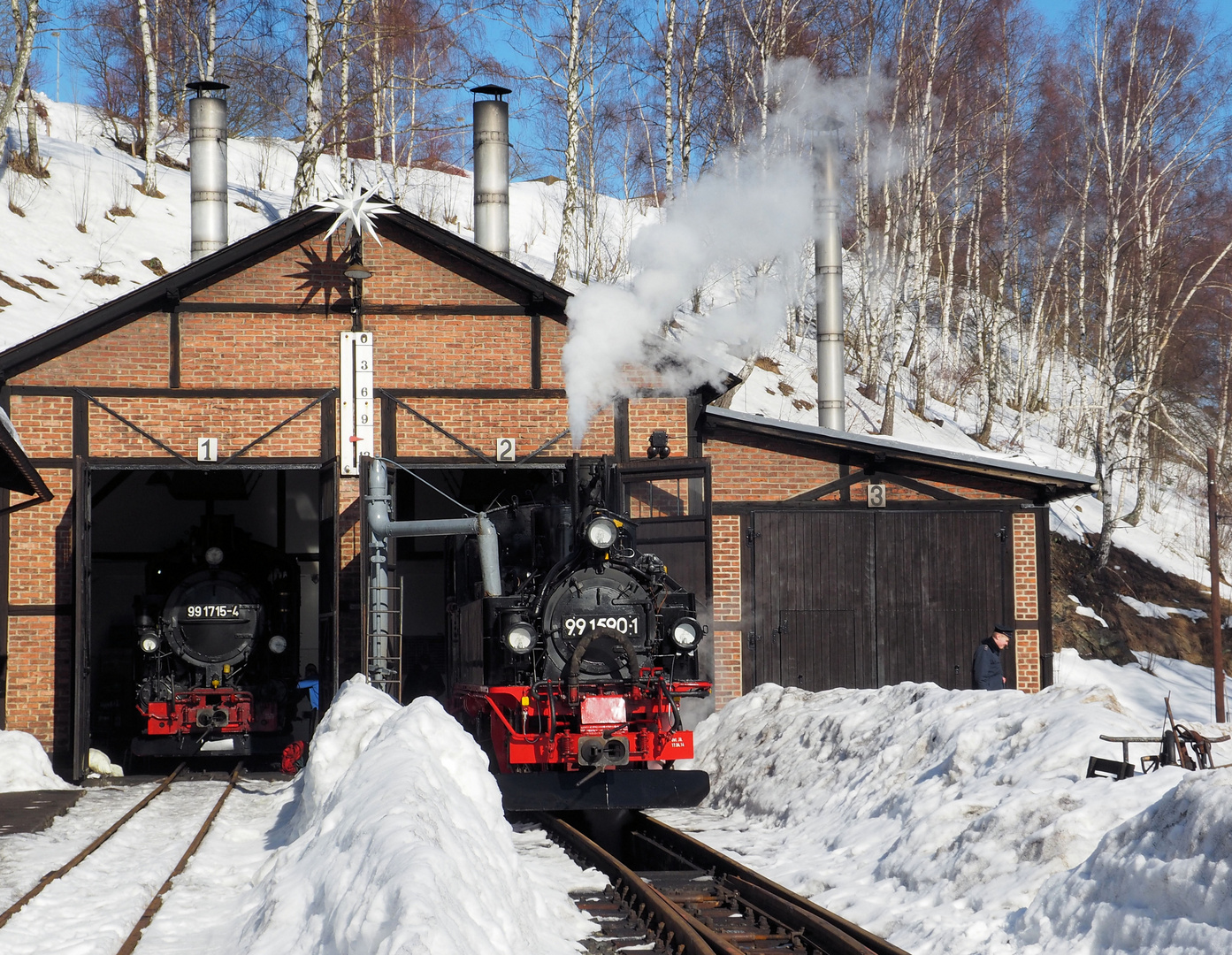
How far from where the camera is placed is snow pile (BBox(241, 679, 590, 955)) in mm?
4551

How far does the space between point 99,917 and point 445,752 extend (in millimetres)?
2049

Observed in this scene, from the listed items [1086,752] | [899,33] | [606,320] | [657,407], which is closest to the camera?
[1086,752]

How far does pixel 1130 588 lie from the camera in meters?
25.4

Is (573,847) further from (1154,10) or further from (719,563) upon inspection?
(1154,10)

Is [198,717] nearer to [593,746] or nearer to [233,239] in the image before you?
[593,746]

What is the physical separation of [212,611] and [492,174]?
8707mm

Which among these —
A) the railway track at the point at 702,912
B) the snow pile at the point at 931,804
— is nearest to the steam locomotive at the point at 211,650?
the snow pile at the point at 931,804

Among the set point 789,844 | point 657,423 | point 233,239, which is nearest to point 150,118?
point 233,239

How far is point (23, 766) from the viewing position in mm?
12859

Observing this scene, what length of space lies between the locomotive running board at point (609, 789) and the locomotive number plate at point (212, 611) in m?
8.37

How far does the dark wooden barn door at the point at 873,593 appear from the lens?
15.7m

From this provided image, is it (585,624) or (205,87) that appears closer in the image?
(585,624)

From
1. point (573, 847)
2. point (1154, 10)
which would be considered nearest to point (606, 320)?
point (573, 847)

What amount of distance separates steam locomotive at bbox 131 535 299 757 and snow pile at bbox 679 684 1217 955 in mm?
7605
